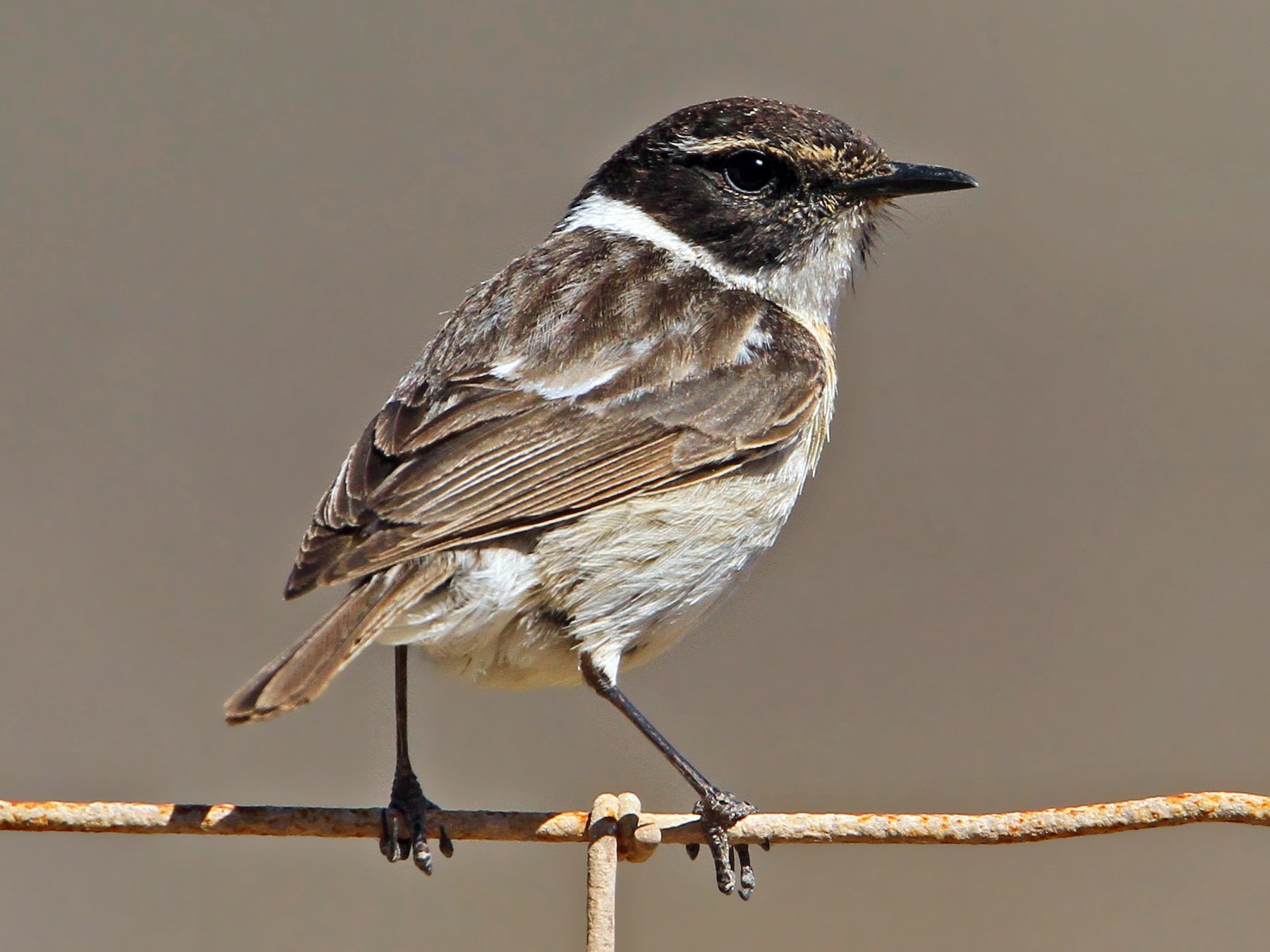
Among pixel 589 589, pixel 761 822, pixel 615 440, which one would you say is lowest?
pixel 761 822

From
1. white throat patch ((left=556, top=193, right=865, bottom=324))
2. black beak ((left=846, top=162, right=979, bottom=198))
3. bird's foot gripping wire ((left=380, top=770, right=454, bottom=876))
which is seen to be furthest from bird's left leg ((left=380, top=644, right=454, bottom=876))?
black beak ((left=846, top=162, right=979, bottom=198))

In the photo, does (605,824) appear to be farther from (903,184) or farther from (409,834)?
(903,184)

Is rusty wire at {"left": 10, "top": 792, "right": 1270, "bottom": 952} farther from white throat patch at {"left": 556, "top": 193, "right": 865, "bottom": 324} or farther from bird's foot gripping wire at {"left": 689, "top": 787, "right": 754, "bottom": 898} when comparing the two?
white throat patch at {"left": 556, "top": 193, "right": 865, "bottom": 324}

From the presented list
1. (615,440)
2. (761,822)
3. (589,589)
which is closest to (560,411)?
(615,440)

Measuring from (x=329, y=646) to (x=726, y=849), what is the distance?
1077mm

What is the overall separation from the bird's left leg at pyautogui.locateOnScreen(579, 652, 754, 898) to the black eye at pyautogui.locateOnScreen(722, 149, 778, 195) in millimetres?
1553

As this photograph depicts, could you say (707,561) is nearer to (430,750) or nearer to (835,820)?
(835,820)

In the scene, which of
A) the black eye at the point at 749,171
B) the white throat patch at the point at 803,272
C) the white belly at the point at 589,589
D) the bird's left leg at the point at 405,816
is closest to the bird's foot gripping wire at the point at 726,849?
the white belly at the point at 589,589

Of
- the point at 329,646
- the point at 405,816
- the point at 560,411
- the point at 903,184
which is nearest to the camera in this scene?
the point at 329,646

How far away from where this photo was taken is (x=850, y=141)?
161 inches

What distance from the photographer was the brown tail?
100.0 inches

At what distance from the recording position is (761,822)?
7.49 feet

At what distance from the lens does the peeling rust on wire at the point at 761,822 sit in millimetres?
2037

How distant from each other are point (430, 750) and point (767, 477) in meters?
2.30
